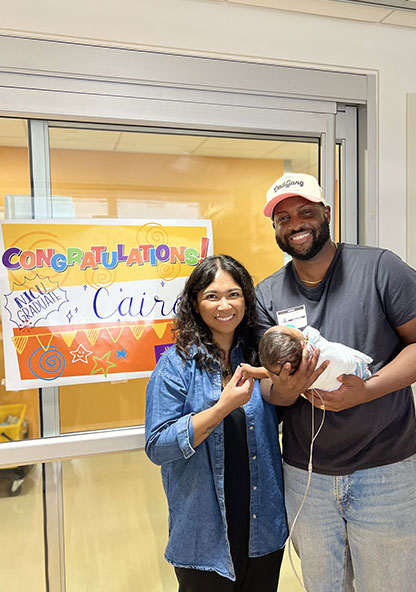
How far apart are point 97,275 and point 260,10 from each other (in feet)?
4.03

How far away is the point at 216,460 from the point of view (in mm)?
1462

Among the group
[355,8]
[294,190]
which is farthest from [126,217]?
[355,8]

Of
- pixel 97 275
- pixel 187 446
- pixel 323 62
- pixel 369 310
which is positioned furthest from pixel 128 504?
pixel 323 62

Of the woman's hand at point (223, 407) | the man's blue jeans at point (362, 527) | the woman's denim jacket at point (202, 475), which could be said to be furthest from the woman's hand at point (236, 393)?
the man's blue jeans at point (362, 527)

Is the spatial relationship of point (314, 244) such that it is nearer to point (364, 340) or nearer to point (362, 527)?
point (364, 340)

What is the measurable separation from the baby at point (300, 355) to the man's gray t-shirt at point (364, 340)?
0.45 feet

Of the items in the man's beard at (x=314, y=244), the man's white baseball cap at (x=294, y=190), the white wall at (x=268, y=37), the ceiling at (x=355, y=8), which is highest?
the ceiling at (x=355, y=8)

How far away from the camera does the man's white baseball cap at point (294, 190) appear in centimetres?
148

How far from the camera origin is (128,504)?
1906mm

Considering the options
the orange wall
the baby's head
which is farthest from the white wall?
the baby's head

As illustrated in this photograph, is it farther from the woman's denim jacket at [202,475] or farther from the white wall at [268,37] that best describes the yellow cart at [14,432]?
the white wall at [268,37]

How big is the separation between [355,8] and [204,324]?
4.67 feet

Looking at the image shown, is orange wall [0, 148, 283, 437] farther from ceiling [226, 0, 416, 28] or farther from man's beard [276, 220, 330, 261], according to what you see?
ceiling [226, 0, 416, 28]

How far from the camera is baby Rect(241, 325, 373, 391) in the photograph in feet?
4.07
